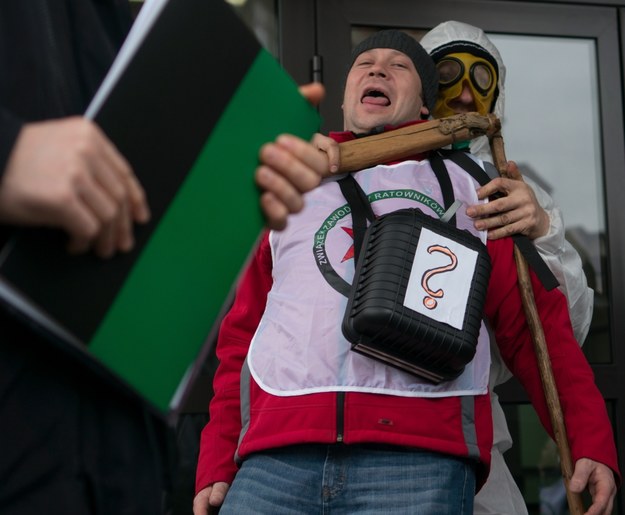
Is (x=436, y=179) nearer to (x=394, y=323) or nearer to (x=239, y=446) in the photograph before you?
(x=394, y=323)

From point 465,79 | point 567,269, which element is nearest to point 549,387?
point 567,269

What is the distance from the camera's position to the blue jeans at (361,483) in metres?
1.90

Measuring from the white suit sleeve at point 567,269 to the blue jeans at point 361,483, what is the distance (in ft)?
2.01

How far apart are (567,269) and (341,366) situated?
73 centimetres

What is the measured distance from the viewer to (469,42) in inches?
110

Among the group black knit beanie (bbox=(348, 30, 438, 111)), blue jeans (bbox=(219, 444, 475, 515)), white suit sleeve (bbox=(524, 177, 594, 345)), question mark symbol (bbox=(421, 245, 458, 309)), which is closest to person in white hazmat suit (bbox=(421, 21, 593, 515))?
white suit sleeve (bbox=(524, 177, 594, 345))

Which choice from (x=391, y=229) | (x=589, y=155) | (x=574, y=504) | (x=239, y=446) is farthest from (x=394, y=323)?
(x=589, y=155)

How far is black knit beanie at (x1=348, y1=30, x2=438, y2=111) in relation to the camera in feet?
8.55

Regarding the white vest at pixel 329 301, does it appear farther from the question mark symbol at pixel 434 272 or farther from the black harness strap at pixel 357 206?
the question mark symbol at pixel 434 272

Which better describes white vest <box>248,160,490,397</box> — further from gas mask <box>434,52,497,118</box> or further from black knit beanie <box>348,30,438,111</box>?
gas mask <box>434,52,497,118</box>

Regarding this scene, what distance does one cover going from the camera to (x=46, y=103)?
0.89 meters

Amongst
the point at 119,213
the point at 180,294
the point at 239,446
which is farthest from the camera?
the point at 239,446

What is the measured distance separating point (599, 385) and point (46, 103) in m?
2.80

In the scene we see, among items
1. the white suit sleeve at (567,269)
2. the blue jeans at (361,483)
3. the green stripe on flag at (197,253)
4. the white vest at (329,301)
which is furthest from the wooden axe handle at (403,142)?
the green stripe on flag at (197,253)
